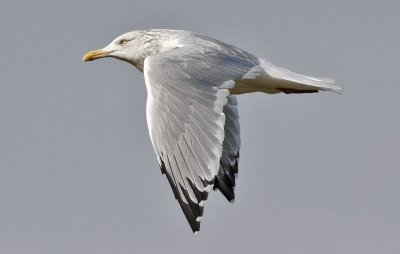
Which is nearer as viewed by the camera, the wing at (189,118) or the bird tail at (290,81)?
the wing at (189,118)

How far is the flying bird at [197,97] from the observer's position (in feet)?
36.0

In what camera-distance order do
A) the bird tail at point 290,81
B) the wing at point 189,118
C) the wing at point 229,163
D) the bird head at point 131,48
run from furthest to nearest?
1. the bird head at point 131,48
2. the wing at point 229,163
3. the bird tail at point 290,81
4. the wing at point 189,118

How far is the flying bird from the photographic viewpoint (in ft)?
36.0

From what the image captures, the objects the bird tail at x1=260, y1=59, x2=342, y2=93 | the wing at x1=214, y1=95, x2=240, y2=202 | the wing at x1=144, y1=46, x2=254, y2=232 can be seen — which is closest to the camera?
the wing at x1=144, y1=46, x2=254, y2=232

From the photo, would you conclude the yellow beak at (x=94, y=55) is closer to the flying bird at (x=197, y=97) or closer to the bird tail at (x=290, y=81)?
the flying bird at (x=197, y=97)

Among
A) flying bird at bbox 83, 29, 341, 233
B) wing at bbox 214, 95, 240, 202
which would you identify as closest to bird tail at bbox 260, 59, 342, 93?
flying bird at bbox 83, 29, 341, 233

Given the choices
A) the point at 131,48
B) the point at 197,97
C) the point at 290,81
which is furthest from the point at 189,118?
the point at 131,48

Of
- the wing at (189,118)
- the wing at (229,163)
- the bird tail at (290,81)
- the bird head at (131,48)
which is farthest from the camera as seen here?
the bird head at (131,48)

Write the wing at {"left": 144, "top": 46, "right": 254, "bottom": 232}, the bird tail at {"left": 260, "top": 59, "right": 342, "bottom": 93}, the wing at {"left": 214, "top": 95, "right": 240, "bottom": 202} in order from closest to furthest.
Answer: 1. the wing at {"left": 144, "top": 46, "right": 254, "bottom": 232}
2. the bird tail at {"left": 260, "top": 59, "right": 342, "bottom": 93}
3. the wing at {"left": 214, "top": 95, "right": 240, "bottom": 202}

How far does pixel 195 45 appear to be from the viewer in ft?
41.3

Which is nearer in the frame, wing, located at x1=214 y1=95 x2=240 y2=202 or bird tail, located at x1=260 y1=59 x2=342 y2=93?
bird tail, located at x1=260 y1=59 x2=342 y2=93

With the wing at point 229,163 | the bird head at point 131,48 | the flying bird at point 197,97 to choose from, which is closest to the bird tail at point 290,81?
the flying bird at point 197,97

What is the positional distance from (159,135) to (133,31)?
2.85m

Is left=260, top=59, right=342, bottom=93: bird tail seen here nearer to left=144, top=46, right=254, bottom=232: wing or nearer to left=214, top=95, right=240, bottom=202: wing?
left=214, top=95, right=240, bottom=202: wing
